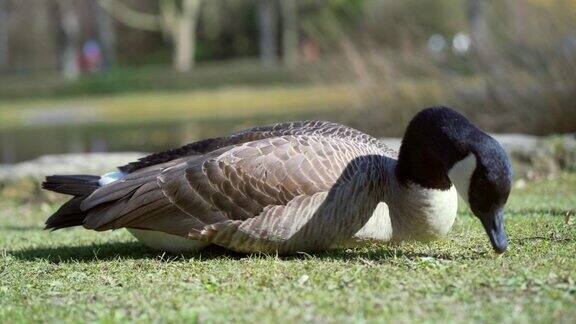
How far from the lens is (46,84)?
1533 inches

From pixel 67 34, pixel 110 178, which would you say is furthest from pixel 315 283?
pixel 67 34

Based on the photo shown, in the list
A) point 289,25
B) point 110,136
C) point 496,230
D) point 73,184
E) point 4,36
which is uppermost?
point 289,25

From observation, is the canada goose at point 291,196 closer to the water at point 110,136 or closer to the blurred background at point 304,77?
the blurred background at point 304,77

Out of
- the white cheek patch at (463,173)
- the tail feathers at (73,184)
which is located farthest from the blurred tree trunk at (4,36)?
the white cheek patch at (463,173)

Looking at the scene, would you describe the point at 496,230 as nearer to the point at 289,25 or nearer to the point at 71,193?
the point at 71,193

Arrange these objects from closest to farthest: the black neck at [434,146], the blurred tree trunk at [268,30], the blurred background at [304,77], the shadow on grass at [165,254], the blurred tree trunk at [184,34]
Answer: the black neck at [434,146] < the shadow on grass at [165,254] < the blurred background at [304,77] < the blurred tree trunk at [268,30] < the blurred tree trunk at [184,34]

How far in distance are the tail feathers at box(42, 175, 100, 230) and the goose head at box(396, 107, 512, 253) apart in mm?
2121

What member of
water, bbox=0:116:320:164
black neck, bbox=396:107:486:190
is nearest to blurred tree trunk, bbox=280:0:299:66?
water, bbox=0:116:320:164

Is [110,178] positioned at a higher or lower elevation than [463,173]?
lower

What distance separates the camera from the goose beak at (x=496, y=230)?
5.18 m

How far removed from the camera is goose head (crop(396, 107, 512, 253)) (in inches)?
200

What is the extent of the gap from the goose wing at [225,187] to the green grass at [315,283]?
0.30m

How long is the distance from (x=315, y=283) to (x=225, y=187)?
1.15 meters

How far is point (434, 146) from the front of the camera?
552 cm
